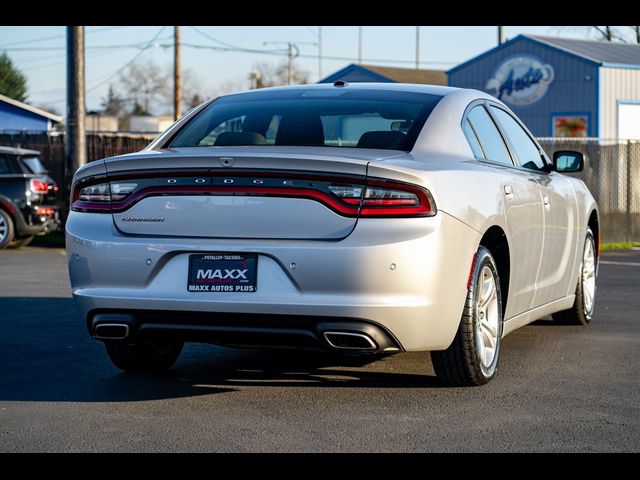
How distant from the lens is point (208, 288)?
576 cm

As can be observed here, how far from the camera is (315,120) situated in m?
6.68

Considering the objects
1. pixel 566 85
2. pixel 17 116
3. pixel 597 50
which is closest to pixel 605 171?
pixel 566 85

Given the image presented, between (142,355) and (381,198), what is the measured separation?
197 cm

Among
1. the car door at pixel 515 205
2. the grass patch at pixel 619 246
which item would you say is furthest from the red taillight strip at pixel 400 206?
the grass patch at pixel 619 246

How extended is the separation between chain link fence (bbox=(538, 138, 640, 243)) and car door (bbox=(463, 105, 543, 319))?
13.3m

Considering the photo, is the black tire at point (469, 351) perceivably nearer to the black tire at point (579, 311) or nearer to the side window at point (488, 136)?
the side window at point (488, 136)

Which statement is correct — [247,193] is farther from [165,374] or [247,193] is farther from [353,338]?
[165,374]

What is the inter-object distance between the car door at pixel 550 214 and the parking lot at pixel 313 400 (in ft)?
1.39

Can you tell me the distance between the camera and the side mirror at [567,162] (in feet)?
27.5

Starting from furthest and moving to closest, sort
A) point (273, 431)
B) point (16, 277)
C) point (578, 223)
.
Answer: point (16, 277), point (578, 223), point (273, 431)

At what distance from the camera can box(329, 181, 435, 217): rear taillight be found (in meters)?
5.62
